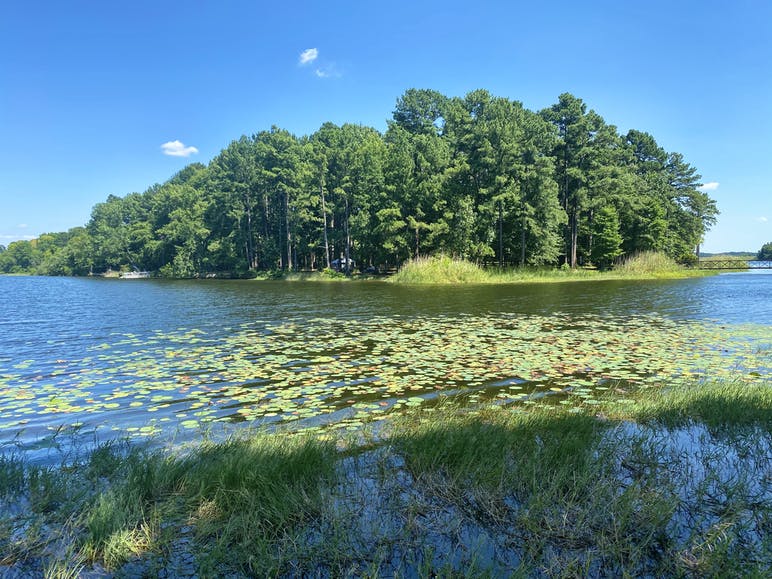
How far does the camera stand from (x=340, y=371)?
963 cm

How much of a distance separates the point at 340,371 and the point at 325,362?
101 cm

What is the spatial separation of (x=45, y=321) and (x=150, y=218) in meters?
82.2

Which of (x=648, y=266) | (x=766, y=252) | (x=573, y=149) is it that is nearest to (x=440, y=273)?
(x=573, y=149)

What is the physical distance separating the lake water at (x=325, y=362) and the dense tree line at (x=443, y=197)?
30.1 metres

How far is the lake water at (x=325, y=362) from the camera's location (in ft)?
23.0

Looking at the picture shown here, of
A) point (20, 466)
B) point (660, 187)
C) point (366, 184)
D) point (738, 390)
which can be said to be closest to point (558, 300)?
point (738, 390)

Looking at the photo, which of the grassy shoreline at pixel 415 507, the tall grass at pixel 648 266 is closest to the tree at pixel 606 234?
the tall grass at pixel 648 266

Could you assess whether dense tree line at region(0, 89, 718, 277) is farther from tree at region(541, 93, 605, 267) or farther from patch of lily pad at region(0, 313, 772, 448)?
patch of lily pad at region(0, 313, 772, 448)

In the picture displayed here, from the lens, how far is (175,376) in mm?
9250

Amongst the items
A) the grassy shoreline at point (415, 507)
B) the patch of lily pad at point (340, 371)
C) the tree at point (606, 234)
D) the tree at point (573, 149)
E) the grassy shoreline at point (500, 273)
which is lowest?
the patch of lily pad at point (340, 371)

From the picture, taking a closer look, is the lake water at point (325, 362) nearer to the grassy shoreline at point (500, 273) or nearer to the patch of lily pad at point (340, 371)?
the patch of lily pad at point (340, 371)

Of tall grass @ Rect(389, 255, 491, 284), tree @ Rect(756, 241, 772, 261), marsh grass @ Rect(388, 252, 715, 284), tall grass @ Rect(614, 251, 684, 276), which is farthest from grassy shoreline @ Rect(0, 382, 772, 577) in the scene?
tree @ Rect(756, 241, 772, 261)

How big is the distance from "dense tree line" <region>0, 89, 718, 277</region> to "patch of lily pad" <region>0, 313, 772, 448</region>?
34528 mm

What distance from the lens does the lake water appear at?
702cm
